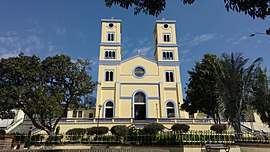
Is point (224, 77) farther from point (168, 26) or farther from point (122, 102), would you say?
point (168, 26)

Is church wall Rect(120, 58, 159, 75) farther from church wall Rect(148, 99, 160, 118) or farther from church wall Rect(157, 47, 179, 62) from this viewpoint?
church wall Rect(148, 99, 160, 118)

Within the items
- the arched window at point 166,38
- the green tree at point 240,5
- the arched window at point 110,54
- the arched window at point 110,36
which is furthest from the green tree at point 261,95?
the arched window at point 110,36

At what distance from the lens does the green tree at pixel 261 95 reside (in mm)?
12812

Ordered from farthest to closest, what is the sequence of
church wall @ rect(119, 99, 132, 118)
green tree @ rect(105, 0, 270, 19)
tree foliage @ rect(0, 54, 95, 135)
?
church wall @ rect(119, 99, 132, 118) < tree foliage @ rect(0, 54, 95, 135) < green tree @ rect(105, 0, 270, 19)

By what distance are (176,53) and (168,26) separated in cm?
606

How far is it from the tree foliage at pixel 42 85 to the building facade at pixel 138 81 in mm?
11154

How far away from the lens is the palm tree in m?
11.8

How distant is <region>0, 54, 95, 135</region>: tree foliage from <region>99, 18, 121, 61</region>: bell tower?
15.3 metres

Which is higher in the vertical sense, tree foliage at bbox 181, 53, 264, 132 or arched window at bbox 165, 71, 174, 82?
arched window at bbox 165, 71, 174, 82

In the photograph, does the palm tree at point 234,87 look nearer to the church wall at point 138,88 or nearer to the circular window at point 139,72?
the church wall at point 138,88

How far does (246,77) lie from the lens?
12086 mm

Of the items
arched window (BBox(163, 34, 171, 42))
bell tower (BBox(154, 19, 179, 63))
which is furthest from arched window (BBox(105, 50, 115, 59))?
arched window (BBox(163, 34, 171, 42))

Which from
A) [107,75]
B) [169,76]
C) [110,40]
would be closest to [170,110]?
[169,76]

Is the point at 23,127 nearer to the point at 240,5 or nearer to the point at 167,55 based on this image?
the point at 167,55
